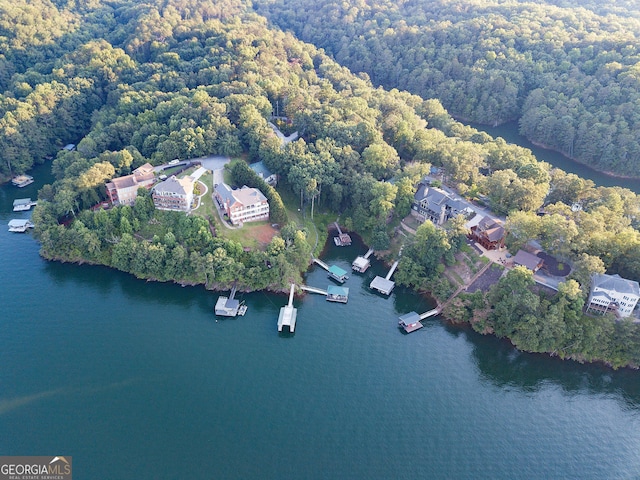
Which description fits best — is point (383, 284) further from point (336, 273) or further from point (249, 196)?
point (249, 196)

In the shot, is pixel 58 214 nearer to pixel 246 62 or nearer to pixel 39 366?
pixel 39 366

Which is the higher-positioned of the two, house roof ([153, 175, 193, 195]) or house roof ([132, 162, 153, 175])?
house roof ([153, 175, 193, 195])

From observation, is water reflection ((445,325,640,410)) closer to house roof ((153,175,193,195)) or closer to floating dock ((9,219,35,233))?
house roof ((153,175,193,195))

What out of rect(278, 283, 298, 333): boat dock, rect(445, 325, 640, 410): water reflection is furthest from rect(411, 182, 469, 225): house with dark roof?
rect(278, 283, 298, 333): boat dock

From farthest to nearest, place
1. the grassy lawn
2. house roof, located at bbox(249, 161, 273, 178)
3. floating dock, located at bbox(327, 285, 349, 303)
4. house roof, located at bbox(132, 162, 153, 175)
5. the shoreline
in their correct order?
the shoreline, house roof, located at bbox(249, 161, 273, 178), house roof, located at bbox(132, 162, 153, 175), the grassy lawn, floating dock, located at bbox(327, 285, 349, 303)

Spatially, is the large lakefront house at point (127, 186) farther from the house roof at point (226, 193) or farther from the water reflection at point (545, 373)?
the water reflection at point (545, 373)

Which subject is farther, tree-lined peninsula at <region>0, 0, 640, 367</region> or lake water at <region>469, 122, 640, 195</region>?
lake water at <region>469, 122, 640, 195</region>

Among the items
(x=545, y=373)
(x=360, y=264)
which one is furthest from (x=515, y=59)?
(x=545, y=373)
